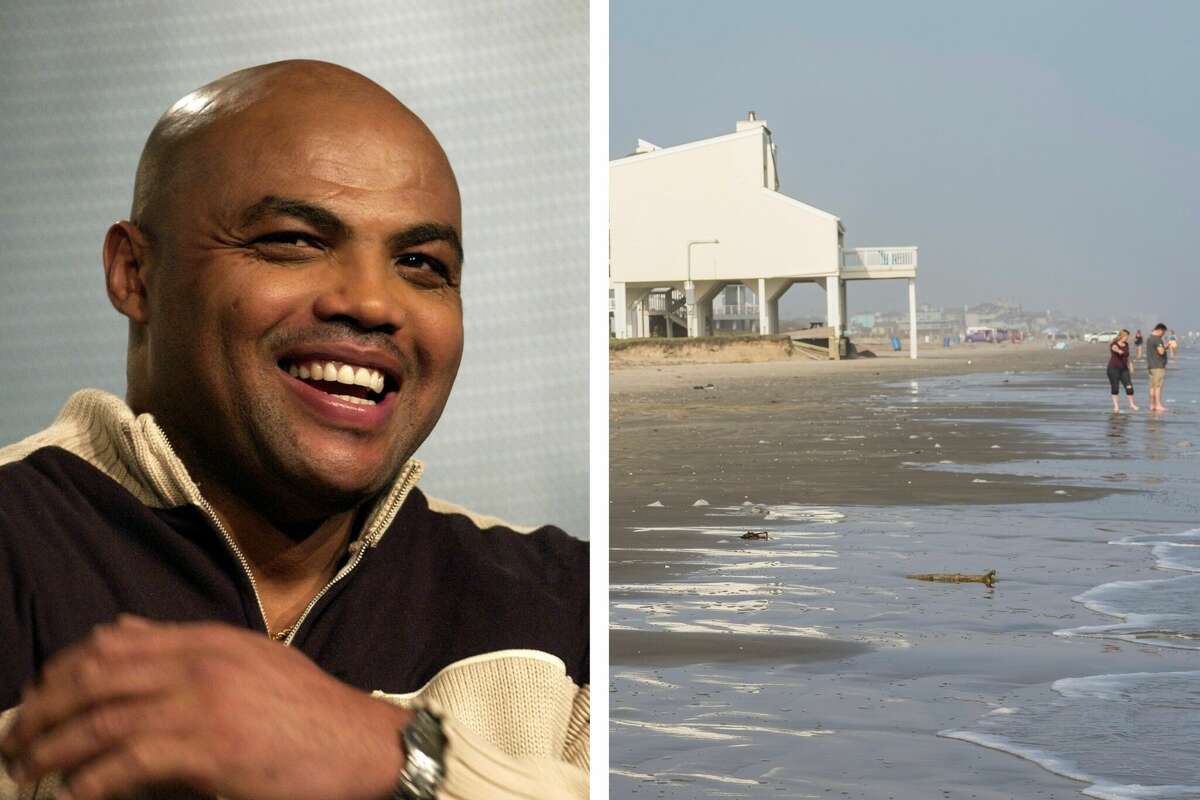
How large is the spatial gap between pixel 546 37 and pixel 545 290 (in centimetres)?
39

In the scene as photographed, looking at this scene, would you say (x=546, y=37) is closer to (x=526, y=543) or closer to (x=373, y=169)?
(x=373, y=169)

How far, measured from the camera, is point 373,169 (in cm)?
209

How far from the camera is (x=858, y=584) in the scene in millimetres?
8453

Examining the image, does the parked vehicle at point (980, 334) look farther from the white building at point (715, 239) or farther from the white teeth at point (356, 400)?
the white teeth at point (356, 400)

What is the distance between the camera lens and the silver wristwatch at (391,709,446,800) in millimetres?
1978

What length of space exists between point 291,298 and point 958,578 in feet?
22.1

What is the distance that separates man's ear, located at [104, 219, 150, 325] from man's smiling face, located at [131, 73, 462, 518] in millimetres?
17

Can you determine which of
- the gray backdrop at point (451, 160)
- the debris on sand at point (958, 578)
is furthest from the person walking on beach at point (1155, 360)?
the gray backdrop at point (451, 160)

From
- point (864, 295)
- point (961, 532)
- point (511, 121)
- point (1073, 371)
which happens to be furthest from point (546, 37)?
point (864, 295)

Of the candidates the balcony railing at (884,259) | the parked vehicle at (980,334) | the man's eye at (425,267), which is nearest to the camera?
the man's eye at (425,267)

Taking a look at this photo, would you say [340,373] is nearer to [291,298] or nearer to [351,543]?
[291,298]

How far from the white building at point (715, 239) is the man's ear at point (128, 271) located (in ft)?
80.7

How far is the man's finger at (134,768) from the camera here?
189 centimetres

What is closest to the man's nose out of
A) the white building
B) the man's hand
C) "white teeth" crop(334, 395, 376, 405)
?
"white teeth" crop(334, 395, 376, 405)
